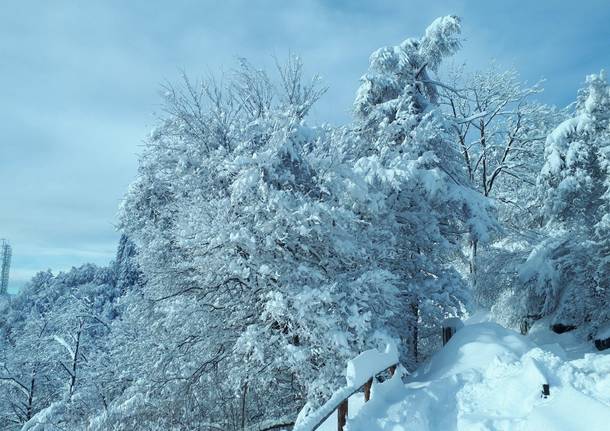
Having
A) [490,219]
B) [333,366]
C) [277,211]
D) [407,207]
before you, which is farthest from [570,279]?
[277,211]

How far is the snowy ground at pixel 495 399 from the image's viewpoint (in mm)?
4770

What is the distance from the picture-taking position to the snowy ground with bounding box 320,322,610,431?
4770 mm

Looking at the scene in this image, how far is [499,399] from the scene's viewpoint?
6.46 metres

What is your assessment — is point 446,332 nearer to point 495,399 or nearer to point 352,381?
point 495,399

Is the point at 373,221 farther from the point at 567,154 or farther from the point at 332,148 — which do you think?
the point at 567,154

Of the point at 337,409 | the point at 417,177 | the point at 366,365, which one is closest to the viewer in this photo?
the point at 337,409

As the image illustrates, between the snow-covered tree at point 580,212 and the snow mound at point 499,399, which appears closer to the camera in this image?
the snow mound at point 499,399

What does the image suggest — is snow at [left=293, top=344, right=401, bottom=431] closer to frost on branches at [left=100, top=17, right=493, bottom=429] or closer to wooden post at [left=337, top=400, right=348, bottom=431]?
wooden post at [left=337, top=400, right=348, bottom=431]

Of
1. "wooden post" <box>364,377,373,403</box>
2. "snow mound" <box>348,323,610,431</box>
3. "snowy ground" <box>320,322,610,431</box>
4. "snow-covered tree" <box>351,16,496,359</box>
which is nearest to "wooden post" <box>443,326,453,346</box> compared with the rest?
"snow-covered tree" <box>351,16,496,359</box>

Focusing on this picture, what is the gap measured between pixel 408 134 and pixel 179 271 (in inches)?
322

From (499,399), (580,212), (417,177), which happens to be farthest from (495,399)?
(580,212)

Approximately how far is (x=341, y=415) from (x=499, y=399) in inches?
102

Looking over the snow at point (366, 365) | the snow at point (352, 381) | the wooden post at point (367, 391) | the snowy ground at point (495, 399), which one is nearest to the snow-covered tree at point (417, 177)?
the snowy ground at point (495, 399)

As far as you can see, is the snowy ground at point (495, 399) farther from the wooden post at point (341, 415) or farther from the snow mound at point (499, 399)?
the wooden post at point (341, 415)
